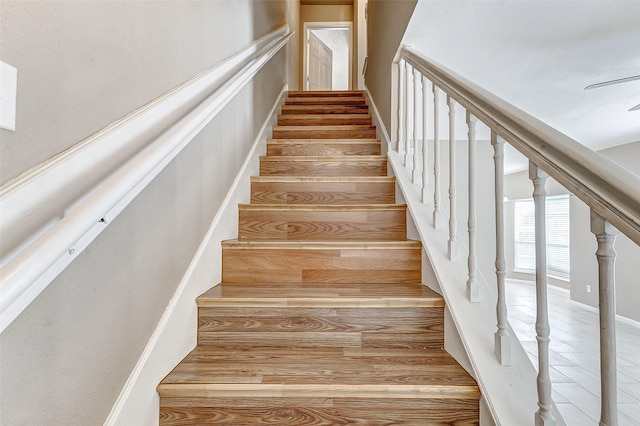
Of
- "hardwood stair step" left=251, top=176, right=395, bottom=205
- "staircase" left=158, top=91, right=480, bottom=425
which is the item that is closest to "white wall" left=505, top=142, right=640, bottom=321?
"hardwood stair step" left=251, top=176, right=395, bottom=205

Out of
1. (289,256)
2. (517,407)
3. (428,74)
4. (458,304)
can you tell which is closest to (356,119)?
(428,74)

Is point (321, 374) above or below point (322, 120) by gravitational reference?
below

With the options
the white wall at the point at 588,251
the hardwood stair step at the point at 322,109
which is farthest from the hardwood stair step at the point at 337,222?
the white wall at the point at 588,251

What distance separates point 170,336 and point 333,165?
1.46 metres

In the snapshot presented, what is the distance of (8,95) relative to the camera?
524 mm

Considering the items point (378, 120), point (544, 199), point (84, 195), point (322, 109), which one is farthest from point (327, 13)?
point (84, 195)

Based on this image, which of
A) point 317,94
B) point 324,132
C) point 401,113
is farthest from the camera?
point 317,94

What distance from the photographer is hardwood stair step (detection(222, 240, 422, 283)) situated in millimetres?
1446

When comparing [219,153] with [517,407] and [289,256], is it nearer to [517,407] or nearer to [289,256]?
[289,256]

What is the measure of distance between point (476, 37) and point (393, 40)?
1.63 ft

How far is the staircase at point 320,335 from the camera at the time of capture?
3.04 ft

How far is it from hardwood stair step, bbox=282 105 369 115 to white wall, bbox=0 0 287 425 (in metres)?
2.23

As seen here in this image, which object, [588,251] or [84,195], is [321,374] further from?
[588,251]

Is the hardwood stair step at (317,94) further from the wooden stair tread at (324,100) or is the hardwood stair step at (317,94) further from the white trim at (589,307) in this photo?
the white trim at (589,307)
